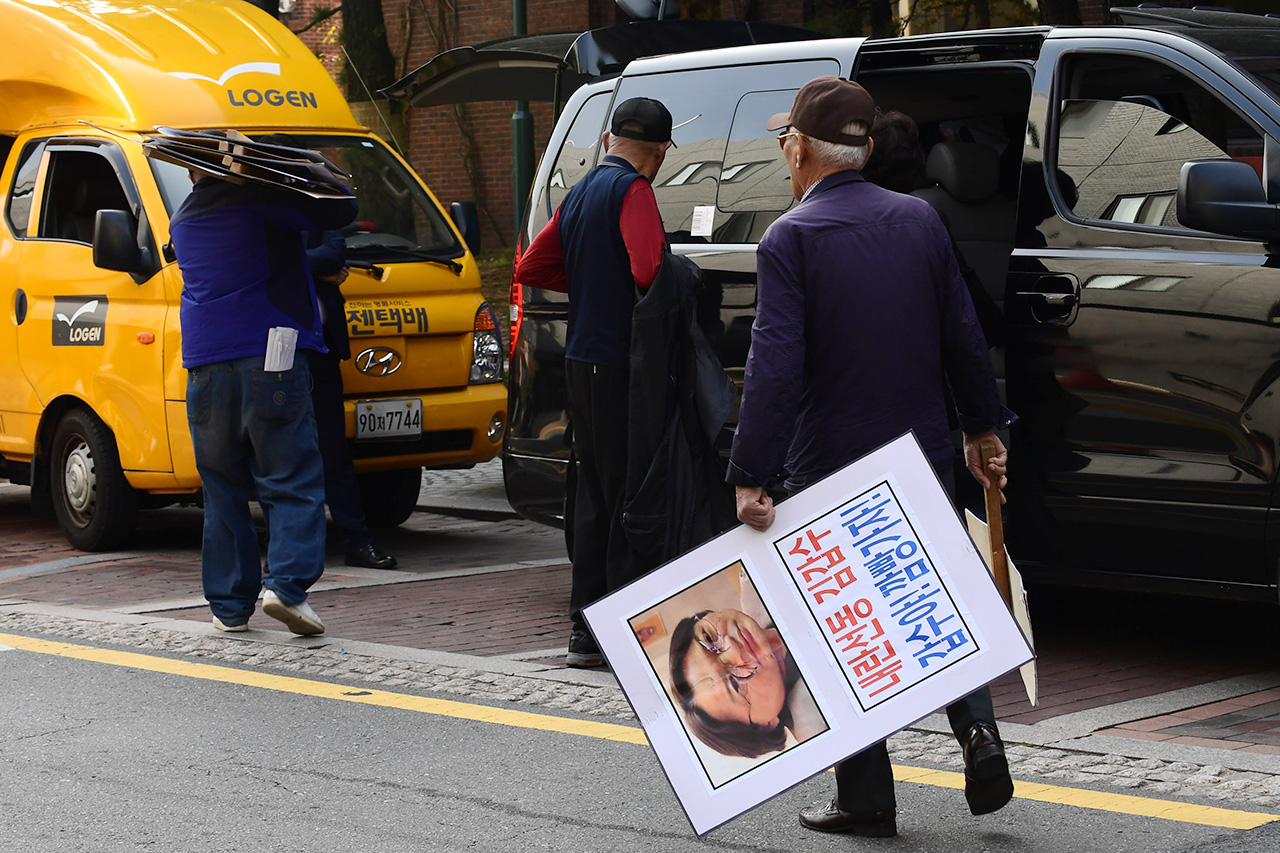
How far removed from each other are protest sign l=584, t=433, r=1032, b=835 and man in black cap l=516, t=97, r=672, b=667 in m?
1.93

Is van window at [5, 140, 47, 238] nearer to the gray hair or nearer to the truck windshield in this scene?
the truck windshield

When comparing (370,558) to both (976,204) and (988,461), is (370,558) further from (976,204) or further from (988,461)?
(988,461)

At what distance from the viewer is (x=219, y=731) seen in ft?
16.9

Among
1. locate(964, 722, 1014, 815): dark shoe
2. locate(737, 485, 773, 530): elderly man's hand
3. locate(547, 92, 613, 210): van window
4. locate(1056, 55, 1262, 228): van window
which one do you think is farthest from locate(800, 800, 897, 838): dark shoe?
locate(547, 92, 613, 210): van window

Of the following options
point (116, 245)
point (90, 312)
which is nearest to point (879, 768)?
point (116, 245)

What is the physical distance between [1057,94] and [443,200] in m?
16.9

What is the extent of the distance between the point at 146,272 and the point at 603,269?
321 cm

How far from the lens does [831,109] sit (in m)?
3.95

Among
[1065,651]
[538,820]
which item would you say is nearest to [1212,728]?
[1065,651]

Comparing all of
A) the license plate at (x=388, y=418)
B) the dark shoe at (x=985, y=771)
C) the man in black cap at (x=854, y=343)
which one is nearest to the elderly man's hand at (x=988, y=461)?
the man in black cap at (x=854, y=343)

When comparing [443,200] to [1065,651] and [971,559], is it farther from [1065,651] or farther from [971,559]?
[971,559]

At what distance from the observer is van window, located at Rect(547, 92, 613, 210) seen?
6785mm

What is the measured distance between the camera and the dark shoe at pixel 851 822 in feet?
13.3

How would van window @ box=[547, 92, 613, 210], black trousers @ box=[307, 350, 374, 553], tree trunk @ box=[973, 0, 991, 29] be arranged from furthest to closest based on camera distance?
tree trunk @ box=[973, 0, 991, 29]
black trousers @ box=[307, 350, 374, 553]
van window @ box=[547, 92, 613, 210]
